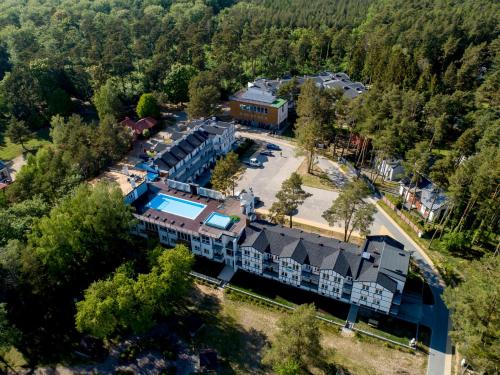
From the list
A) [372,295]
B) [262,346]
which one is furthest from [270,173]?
[262,346]

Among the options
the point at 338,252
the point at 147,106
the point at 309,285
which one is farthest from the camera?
the point at 147,106

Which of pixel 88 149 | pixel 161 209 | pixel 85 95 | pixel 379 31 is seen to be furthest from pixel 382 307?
pixel 379 31

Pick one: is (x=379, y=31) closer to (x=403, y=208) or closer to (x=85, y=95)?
(x=403, y=208)

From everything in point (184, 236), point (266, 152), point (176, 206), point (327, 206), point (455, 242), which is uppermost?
point (176, 206)

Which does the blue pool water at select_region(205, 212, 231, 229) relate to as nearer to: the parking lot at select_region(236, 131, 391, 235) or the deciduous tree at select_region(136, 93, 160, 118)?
the parking lot at select_region(236, 131, 391, 235)

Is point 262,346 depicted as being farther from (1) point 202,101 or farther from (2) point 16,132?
(2) point 16,132

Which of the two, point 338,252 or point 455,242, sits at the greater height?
point 338,252

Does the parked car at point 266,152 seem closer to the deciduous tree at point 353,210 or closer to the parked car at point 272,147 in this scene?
the parked car at point 272,147

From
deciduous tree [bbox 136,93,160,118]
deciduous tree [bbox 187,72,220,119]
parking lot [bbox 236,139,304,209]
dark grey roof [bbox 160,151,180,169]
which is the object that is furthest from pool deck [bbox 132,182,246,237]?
deciduous tree [bbox 136,93,160,118]
